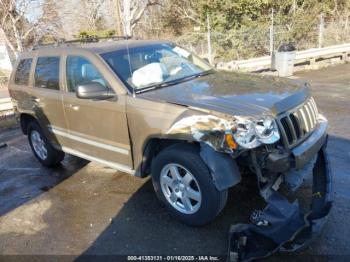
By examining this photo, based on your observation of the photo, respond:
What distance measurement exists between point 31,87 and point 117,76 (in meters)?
2.00

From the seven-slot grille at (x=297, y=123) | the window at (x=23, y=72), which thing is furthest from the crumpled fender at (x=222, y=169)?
the window at (x=23, y=72)

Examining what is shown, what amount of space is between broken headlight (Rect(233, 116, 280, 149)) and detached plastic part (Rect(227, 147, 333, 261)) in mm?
556

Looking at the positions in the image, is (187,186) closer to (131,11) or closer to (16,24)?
(131,11)

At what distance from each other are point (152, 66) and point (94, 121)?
962mm

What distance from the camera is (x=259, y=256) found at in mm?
2928

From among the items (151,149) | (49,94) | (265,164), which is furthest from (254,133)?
(49,94)

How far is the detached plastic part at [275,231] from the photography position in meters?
2.92

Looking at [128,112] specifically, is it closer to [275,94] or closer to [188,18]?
[275,94]

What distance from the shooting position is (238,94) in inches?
138

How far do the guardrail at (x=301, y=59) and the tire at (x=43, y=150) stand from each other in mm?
7831

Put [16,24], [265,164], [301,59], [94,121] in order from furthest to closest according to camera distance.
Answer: [16,24]
[301,59]
[94,121]
[265,164]

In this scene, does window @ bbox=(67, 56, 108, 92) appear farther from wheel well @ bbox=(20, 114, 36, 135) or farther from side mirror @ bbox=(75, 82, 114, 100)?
wheel well @ bbox=(20, 114, 36, 135)

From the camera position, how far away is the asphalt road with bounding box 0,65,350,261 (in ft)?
11.0

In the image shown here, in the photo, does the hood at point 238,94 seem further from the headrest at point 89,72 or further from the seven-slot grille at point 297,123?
the headrest at point 89,72
